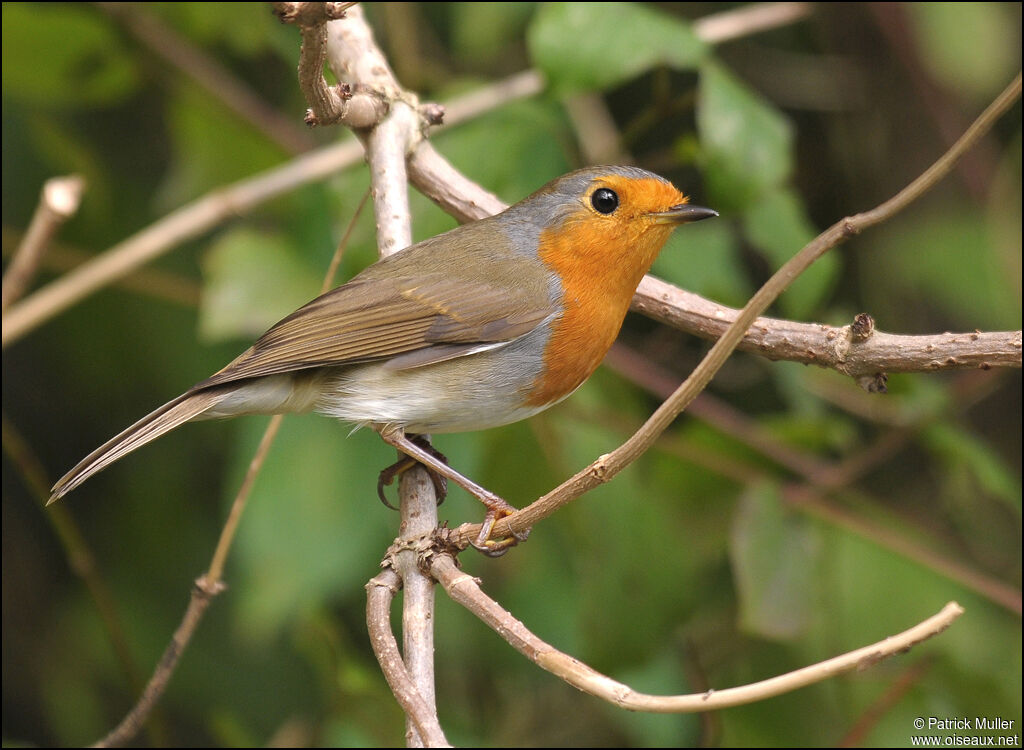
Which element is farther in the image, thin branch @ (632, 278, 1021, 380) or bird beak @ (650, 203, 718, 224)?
bird beak @ (650, 203, 718, 224)

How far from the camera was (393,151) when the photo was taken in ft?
9.32

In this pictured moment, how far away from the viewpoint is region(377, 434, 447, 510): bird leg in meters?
2.85

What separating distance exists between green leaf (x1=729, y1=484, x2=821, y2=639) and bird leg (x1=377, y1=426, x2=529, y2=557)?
2.92ft

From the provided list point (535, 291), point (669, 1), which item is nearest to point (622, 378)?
point (535, 291)

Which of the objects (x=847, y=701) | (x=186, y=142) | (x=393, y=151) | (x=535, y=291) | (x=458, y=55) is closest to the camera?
(x=393, y=151)

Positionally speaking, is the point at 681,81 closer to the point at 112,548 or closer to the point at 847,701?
the point at 847,701

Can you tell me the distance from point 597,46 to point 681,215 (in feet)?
1.95

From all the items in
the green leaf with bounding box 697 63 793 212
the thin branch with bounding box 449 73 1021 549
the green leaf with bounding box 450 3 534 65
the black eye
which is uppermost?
the green leaf with bounding box 450 3 534 65

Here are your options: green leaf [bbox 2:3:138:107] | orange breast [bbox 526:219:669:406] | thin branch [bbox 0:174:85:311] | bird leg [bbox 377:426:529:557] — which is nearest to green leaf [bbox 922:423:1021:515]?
orange breast [bbox 526:219:669:406]

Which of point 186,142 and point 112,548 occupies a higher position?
point 186,142

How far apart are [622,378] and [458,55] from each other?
1.73 meters

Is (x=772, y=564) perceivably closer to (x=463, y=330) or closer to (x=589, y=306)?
(x=589, y=306)

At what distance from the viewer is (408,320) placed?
298cm

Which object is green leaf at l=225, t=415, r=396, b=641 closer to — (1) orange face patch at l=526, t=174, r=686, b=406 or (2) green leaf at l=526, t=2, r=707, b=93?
(1) orange face patch at l=526, t=174, r=686, b=406
